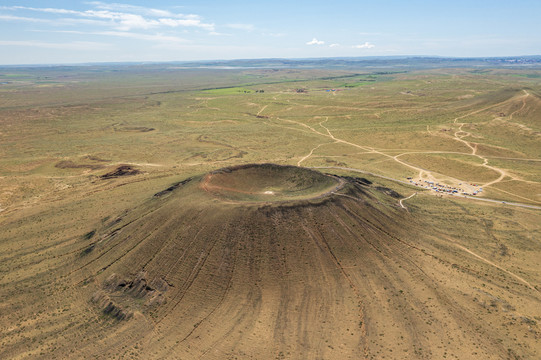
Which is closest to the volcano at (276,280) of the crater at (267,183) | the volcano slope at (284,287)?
the volcano slope at (284,287)

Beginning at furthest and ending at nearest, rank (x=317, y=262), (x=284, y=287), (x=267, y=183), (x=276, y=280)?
(x=267, y=183), (x=317, y=262), (x=276, y=280), (x=284, y=287)

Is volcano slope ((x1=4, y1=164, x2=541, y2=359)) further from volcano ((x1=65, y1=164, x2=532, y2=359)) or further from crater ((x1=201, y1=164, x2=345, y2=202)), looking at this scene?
crater ((x1=201, y1=164, x2=345, y2=202))

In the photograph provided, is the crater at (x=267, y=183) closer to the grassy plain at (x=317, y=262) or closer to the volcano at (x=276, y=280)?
the volcano at (x=276, y=280)

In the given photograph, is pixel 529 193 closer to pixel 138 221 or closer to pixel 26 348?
pixel 138 221

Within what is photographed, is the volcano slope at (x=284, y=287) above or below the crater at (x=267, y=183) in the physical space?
below

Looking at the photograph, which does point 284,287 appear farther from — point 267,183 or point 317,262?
point 267,183

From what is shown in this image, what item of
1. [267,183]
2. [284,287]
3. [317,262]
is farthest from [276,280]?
[267,183]

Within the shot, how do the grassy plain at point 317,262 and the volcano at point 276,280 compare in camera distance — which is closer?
the volcano at point 276,280
